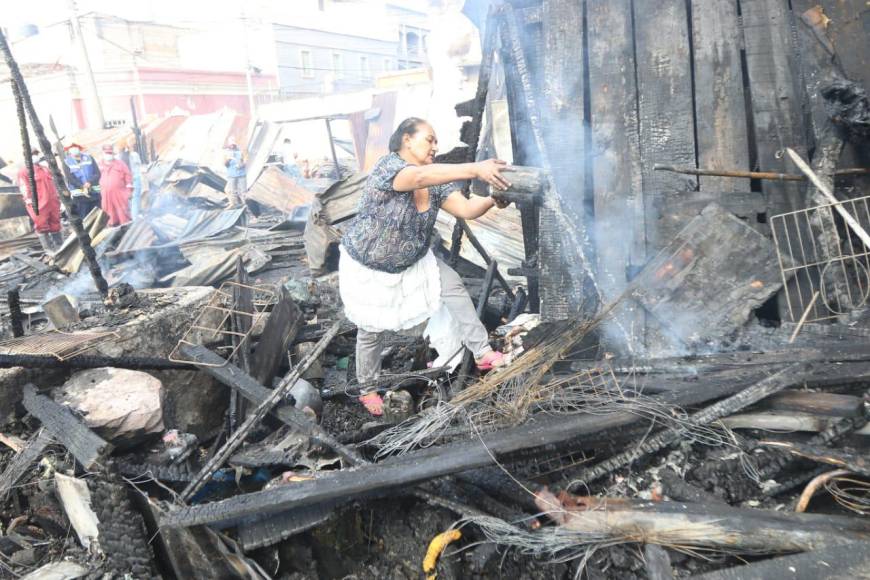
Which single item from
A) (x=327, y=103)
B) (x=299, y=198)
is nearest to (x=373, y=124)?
(x=327, y=103)

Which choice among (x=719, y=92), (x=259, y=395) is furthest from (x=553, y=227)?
(x=259, y=395)

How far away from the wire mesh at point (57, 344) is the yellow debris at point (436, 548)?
263cm

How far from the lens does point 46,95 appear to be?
93.0 ft

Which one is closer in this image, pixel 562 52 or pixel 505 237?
pixel 562 52

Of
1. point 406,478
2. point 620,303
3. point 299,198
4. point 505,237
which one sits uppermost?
point 299,198

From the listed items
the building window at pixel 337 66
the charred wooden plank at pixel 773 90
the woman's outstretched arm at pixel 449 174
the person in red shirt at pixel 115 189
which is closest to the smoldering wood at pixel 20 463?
the woman's outstretched arm at pixel 449 174

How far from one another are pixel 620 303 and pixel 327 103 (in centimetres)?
1917

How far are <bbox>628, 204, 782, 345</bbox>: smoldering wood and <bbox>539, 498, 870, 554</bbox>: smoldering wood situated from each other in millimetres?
1606

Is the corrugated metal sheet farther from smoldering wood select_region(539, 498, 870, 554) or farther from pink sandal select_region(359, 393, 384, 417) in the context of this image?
smoldering wood select_region(539, 498, 870, 554)

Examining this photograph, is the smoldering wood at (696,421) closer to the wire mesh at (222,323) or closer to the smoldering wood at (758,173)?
the smoldering wood at (758,173)

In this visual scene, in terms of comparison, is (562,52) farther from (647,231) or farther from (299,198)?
(299,198)

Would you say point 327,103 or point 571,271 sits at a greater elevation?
point 327,103

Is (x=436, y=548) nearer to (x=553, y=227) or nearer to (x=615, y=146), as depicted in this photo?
(x=553, y=227)

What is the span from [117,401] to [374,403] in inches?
66.6
